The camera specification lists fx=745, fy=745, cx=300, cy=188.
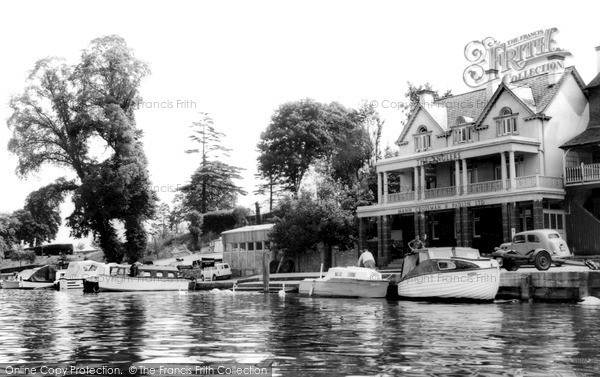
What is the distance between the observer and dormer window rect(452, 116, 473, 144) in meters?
49.1

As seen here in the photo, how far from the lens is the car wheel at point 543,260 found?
32.1m

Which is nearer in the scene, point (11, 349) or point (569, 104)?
point (11, 349)

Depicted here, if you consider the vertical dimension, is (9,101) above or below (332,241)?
above

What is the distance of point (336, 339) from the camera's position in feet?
54.1

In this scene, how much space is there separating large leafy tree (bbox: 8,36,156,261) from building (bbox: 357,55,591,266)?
2078 cm

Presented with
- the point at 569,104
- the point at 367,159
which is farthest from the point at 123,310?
the point at 367,159

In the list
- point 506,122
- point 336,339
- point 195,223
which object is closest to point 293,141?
point 195,223

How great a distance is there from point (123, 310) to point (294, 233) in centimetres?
2363

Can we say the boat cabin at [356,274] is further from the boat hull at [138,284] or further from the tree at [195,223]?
the tree at [195,223]

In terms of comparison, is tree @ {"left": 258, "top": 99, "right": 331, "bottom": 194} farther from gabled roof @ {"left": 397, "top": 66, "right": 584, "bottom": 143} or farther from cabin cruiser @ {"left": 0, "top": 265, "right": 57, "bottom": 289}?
cabin cruiser @ {"left": 0, "top": 265, "right": 57, "bottom": 289}

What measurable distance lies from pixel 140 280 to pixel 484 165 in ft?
79.3

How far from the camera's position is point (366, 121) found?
72375 mm

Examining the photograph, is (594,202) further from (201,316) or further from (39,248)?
(39,248)

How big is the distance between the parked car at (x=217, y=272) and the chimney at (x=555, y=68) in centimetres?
2784
